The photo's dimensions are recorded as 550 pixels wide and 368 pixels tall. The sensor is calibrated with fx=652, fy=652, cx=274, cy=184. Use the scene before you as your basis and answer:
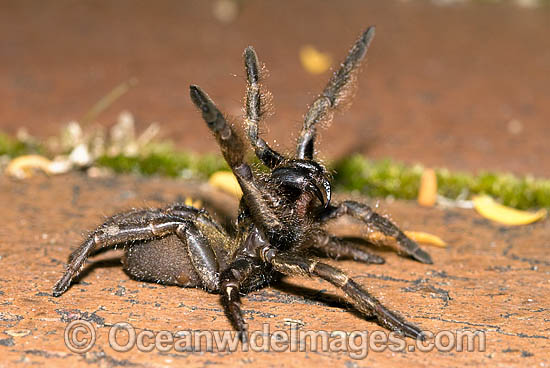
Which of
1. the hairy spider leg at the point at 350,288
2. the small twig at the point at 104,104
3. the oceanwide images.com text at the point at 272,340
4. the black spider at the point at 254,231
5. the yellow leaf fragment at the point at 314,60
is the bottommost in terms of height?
the oceanwide images.com text at the point at 272,340

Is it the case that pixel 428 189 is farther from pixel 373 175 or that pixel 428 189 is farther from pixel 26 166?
pixel 26 166

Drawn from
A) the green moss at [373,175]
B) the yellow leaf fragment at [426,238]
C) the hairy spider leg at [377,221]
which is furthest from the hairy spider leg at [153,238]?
the green moss at [373,175]

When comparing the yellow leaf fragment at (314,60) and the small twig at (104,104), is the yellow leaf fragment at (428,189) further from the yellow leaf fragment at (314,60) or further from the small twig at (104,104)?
the yellow leaf fragment at (314,60)

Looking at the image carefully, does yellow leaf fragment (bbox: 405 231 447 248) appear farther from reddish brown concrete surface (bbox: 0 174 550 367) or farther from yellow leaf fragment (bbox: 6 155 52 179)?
yellow leaf fragment (bbox: 6 155 52 179)

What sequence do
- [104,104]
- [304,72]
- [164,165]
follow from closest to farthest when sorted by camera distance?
[164,165] < [104,104] < [304,72]

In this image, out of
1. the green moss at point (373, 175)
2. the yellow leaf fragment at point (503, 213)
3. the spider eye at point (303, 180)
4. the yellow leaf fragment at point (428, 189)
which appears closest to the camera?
the spider eye at point (303, 180)

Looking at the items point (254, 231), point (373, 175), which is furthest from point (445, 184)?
point (254, 231)

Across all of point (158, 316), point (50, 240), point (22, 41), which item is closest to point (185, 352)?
point (158, 316)
